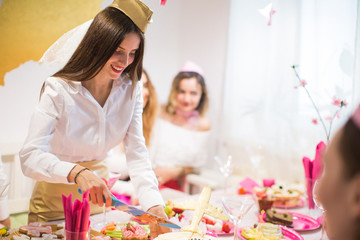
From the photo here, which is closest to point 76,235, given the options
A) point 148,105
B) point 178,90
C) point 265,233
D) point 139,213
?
point 139,213

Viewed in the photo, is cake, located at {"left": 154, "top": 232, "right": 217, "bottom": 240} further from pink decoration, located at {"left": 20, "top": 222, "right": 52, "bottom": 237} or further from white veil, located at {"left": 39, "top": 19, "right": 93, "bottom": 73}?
white veil, located at {"left": 39, "top": 19, "right": 93, "bottom": 73}

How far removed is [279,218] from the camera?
1.51m

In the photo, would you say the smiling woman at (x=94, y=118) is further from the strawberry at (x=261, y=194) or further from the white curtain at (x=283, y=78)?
the white curtain at (x=283, y=78)

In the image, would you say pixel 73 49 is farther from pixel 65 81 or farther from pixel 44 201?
pixel 44 201

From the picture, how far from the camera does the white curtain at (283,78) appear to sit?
234 centimetres

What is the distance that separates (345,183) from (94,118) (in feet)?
3.20

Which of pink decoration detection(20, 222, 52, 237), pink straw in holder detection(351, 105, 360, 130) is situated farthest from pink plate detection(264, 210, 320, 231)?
pink straw in holder detection(351, 105, 360, 130)

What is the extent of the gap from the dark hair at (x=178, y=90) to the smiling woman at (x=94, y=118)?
4.60 ft

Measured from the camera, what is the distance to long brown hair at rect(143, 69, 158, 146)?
2539 mm

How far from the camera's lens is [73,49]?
4.17ft

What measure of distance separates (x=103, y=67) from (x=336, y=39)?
168 cm

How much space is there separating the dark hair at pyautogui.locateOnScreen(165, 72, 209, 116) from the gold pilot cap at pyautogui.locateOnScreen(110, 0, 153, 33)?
1.58m

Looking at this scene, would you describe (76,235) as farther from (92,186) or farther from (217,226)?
(217,226)

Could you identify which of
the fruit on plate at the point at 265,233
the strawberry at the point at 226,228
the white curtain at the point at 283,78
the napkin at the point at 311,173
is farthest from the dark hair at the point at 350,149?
the white curtain at the point at 283,78
